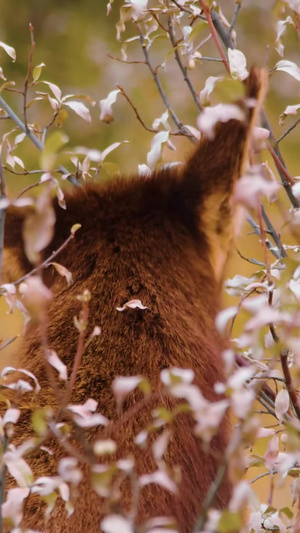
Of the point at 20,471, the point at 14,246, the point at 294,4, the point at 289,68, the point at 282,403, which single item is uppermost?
the point at 294,4

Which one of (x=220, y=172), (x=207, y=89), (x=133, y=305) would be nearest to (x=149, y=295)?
(x=133, y=305)

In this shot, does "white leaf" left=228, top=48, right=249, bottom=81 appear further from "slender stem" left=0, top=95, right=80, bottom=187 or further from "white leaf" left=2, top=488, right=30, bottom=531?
"white leaf" left=2, top=488, right=30, bottom=531

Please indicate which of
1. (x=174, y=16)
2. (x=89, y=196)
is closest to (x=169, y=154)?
(x=174, y=16)

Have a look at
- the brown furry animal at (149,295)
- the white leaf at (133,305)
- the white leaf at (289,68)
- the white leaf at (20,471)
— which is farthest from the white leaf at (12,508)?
the white leaf at (289,68)

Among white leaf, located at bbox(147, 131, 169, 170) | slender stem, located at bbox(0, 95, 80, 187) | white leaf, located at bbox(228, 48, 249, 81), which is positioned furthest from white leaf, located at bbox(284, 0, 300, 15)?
slender stem, located at bbox(0, 95, 80, 187)

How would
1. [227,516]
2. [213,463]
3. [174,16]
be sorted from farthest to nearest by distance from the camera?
[174,16], [213,463], [227,516]

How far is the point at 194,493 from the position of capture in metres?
1.52

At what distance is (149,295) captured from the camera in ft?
5.36

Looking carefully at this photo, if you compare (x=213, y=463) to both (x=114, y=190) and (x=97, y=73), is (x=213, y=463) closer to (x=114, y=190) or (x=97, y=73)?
(x=114, y=190)

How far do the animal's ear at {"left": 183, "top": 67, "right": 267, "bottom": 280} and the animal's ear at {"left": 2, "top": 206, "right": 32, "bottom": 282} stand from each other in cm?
37

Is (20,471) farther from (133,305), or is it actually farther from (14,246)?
(14,246)

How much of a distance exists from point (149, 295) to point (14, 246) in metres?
0.35

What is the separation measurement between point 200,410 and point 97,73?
551 centimetres

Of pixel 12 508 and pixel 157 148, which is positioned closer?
pixel 12 508
